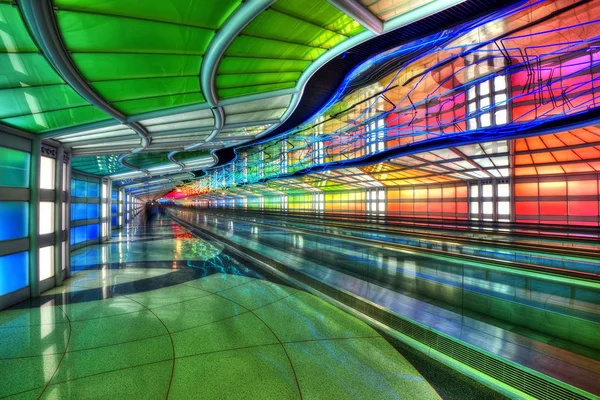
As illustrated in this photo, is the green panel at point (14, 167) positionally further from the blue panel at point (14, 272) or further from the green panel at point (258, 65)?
the green panel at point (258, 65)

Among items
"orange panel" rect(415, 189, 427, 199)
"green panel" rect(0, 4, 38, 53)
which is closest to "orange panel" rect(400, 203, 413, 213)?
"orange panel" rect(415, 189, 427, 199)

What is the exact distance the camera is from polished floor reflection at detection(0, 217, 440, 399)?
10.7 ft

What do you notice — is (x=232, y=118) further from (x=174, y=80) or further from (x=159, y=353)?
(x=159, y=353)

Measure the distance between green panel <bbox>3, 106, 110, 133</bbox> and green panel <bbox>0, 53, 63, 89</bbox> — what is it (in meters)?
1.42

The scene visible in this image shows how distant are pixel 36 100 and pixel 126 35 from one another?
294cm

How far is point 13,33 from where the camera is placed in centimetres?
321

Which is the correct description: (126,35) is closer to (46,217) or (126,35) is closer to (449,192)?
(46,217)

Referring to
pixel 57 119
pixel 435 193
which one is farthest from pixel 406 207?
pixel 57 119

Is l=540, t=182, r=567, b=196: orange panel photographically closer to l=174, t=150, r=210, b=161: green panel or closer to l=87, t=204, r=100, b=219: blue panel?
l=174, t=150, r=210, b=161: green panel

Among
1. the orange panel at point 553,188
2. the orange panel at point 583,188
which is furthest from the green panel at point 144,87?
the orange panel at point 583,188

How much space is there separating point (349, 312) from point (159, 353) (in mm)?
3442

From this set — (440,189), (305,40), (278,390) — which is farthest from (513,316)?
(440,189)

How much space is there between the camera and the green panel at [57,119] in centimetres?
595

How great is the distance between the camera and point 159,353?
405 cm
